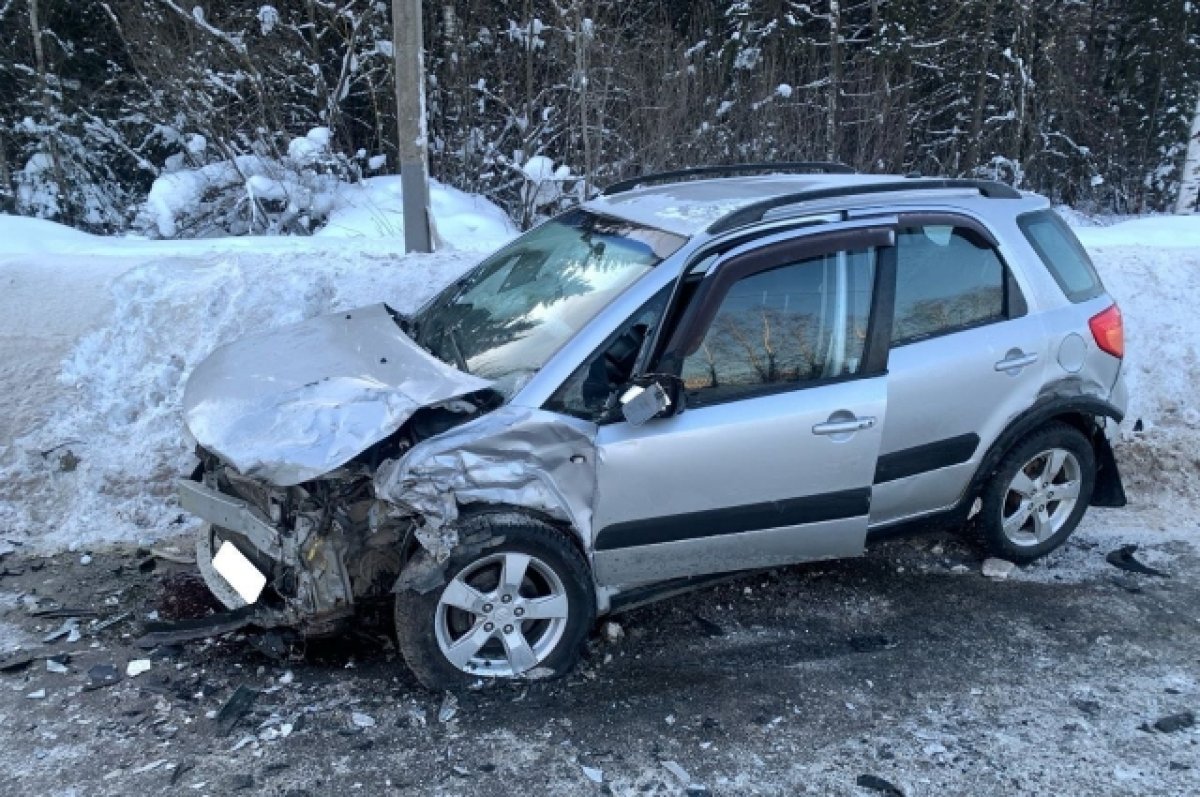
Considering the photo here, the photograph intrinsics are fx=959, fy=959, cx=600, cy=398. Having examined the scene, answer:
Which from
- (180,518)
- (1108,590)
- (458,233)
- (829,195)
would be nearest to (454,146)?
(458,233)

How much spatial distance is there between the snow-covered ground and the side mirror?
9.30 ft

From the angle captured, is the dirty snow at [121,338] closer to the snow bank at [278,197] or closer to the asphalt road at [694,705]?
the asphalt road at [694,705]

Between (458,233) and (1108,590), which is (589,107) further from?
(1108,590)

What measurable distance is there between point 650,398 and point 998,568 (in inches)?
90.2

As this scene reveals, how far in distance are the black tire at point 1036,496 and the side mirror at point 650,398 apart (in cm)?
185

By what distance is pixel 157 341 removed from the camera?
602 centimetres

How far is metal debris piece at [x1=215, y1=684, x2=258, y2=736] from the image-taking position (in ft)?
11.2

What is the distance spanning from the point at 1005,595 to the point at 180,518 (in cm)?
416

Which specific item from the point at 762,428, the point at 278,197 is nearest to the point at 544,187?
the point at 278,197

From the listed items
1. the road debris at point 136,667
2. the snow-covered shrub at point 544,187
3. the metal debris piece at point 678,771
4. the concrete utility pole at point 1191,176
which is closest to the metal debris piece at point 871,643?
the metal debris piece at point 678,771

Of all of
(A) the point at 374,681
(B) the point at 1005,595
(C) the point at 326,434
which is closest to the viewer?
(C) the point at 326,434

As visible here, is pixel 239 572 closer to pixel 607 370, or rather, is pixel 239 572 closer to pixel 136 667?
pixel 136 667

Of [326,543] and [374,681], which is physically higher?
[326,543]

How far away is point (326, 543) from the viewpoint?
350 cm
